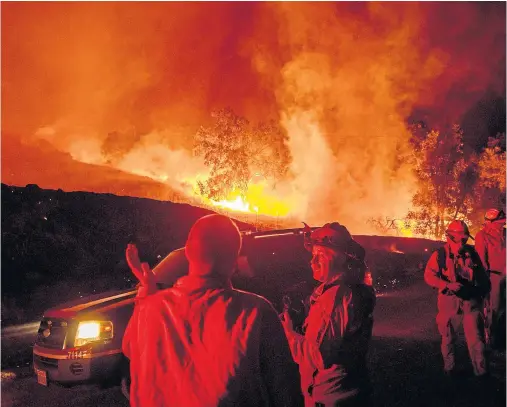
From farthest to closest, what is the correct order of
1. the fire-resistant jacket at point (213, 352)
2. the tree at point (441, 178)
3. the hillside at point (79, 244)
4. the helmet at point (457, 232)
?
the tree at point (441, 178), the hillside at point (79, 244), the helmet at point (457, 232), the fire-resistant jacket at point (213, 352)

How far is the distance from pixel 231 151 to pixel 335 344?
1540 centimetres

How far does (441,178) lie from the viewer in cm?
1898

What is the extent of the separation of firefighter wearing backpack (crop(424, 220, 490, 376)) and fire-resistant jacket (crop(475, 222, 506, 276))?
1.49m

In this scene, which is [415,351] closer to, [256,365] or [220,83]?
[256,365]

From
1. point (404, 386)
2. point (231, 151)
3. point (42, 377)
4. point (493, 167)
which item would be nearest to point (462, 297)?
point (404, 386)

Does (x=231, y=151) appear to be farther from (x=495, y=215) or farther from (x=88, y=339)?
(x=88, y=339)

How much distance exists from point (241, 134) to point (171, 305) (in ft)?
52.6

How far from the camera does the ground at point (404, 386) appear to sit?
481 centimetres

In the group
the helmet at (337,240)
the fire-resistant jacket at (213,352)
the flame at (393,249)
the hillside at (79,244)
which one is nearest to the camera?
the fire-resistant jacket at (213,352)

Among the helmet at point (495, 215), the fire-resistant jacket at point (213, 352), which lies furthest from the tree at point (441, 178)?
the fire-resistant jacket at point (213, 352)

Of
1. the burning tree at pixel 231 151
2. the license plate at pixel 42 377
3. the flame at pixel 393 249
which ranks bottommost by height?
the license plate at pixel 42 377

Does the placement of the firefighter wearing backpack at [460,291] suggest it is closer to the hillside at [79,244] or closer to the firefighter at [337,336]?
the firefighter at [337,336]

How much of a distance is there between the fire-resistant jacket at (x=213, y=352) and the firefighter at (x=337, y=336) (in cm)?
64

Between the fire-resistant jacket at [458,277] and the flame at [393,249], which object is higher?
the fire-resistant jacket at [458,277]
